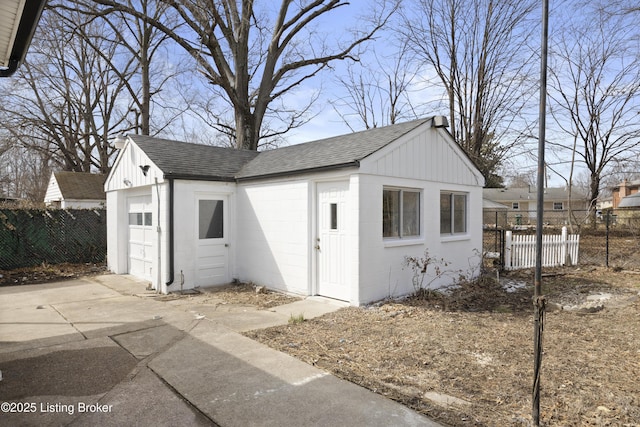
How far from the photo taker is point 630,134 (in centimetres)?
1941

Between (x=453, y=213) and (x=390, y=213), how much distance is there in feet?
8.26

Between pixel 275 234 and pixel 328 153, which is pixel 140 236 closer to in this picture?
pixel 275 234

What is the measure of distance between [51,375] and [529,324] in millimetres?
6606

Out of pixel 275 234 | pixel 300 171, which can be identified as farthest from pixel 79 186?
pixel 300 171

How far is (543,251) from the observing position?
12609 mm

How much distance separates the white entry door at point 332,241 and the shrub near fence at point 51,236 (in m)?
9.58

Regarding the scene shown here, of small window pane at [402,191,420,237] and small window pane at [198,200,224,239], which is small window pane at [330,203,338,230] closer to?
small window pane at [402,191,420,237]

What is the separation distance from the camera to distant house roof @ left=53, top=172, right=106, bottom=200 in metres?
22.5

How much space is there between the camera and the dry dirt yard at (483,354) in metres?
3.36

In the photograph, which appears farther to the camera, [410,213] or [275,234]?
[275,234]

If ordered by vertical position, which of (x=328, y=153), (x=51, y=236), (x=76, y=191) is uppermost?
(x=328, y=153)

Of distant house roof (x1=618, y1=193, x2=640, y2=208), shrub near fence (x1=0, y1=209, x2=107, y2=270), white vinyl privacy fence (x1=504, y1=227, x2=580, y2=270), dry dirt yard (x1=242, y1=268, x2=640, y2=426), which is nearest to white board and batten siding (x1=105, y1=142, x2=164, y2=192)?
shrub near fence (x1=0, y1=209, x2=107, y2=270)

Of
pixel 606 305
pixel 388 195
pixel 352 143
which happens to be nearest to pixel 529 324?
pixel 606 305

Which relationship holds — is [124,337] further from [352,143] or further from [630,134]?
[630,134]
